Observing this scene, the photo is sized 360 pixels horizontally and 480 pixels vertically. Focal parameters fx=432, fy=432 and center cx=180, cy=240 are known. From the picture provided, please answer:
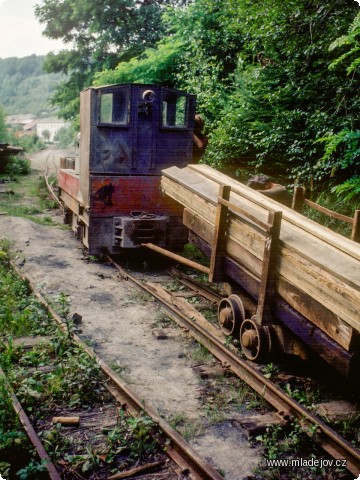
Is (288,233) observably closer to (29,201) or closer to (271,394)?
(271,394)

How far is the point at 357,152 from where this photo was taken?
640 cm

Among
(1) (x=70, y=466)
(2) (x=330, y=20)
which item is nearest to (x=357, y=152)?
(2) (x=330, y=20)

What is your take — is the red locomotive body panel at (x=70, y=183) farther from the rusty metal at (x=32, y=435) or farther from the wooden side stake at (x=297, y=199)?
the rusty metal at (x=32, y=435)

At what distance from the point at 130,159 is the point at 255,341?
477cm

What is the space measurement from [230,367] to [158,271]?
3985 mm

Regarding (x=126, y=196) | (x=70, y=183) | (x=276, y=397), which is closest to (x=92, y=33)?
(x=70, y=183)

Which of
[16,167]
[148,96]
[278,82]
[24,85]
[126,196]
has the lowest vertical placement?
[16,167]

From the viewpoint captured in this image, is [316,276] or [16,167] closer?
[316,276]

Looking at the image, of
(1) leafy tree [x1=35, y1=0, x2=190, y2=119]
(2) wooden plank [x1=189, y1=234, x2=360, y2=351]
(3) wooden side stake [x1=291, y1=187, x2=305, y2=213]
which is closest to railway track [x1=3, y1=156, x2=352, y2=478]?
(2) wooden plank [x1=189, y1=234, x2=360, y2=351]

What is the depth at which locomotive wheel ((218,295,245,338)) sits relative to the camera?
5.11 metres

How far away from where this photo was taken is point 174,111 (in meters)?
8.62

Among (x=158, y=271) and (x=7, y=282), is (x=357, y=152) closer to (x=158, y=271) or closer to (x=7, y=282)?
(x=158, y=271)

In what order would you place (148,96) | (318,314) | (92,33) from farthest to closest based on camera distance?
(92,33), (148,96), (318,314)

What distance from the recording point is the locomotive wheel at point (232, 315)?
511 centimetres
